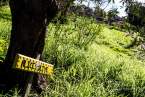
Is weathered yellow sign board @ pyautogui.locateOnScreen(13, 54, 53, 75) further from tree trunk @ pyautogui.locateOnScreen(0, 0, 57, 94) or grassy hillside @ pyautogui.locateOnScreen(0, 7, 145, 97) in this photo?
grassy hillside @ pyautogui.locateOnScreen(0, 7, 145, 97)

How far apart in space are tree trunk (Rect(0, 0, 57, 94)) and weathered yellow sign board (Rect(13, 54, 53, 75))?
26.1 inches

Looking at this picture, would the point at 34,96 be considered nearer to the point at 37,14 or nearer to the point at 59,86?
the point at 59,86

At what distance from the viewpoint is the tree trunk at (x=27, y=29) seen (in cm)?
515

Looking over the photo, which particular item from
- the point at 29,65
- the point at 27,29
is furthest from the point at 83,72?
the point at 29,65

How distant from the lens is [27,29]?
17.2 ft

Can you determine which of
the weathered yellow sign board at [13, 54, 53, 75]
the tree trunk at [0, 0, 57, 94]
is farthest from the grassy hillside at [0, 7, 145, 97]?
the weathered yellow sign board at [13, 54, 53, 75]

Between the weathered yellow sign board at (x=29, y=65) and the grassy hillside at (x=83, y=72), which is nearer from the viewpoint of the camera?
the weathered yellow sign board at (x=29, y=65)

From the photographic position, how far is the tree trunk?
515cm

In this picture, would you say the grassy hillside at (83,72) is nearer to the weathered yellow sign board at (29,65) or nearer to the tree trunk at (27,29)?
the tree trunk at (27,29)

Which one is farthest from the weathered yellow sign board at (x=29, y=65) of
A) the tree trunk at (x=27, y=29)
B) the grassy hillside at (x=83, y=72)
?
the grassy hillside at (x=83, y=72)

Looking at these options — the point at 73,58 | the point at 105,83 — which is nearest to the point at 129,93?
the point at 105,83

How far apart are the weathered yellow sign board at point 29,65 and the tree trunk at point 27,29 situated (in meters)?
0.66

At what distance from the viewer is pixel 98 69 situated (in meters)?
7.43

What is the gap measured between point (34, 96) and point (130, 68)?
3426 mm
